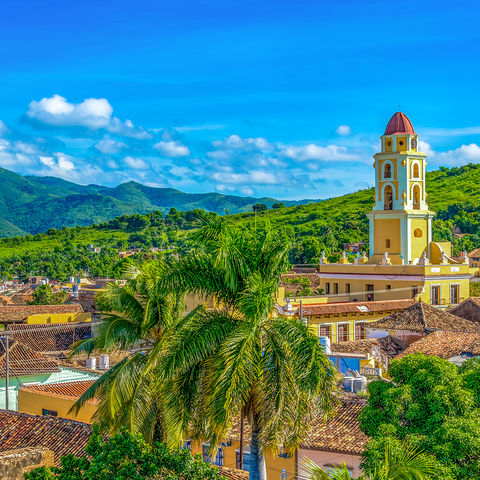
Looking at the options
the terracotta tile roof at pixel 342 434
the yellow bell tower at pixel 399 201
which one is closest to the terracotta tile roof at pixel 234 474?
the terracotta tile roof at pixel 342 434

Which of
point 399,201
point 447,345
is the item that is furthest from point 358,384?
point 399,201

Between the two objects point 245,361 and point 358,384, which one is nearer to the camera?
point 245,361

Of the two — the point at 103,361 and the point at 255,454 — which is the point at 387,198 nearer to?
the point at 103,361

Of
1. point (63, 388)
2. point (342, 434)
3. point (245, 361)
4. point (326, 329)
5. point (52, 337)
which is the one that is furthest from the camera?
point (52, 337)

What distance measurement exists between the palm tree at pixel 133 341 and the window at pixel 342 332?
22.9 m

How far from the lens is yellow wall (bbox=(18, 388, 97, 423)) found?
21.2 meters

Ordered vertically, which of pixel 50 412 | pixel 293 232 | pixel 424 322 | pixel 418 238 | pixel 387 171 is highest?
pixel 387 171

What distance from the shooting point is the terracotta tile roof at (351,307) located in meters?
37.3

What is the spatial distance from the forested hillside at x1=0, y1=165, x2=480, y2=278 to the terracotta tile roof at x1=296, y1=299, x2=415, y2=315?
54156mm

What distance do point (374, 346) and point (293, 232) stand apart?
66668mm

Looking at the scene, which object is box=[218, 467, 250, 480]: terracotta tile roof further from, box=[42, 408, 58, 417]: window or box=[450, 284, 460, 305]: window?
box=[450, 284, 460, 305]: window

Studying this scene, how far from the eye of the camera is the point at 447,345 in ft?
86.2

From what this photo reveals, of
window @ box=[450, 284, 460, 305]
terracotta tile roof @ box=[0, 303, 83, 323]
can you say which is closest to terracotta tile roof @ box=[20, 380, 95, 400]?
terracotta tile roof @ box=[0, 303, 83, 323]

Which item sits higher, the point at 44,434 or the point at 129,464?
the point at 129,464
